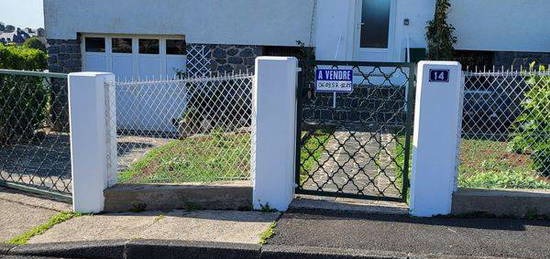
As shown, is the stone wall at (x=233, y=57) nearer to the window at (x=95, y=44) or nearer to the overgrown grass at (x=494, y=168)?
the window at (x=95, y=44)

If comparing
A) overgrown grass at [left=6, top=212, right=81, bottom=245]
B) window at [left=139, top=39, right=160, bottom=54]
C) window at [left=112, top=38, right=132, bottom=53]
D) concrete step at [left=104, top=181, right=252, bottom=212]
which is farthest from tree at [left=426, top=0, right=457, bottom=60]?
overgrown grass at [left=6, top=212, right=81, bottom=245]

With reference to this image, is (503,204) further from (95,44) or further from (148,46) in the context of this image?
(95,44)

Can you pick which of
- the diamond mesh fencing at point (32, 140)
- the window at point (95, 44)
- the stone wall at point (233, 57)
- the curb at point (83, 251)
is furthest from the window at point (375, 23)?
the curb at point (83, 251)

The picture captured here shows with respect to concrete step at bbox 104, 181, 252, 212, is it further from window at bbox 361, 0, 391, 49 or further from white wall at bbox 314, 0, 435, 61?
window at bbox 361, 0, 391, 49

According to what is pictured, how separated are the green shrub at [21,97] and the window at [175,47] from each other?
10.2 ft

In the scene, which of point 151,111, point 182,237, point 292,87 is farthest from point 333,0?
point 182,237

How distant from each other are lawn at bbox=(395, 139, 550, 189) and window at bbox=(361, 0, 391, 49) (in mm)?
4113

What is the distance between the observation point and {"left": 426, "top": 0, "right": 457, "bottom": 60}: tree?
37.7 feet

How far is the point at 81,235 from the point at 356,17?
28.9 ft

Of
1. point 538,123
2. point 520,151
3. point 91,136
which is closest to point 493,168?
point 520,151

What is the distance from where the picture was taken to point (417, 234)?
479 centimetres

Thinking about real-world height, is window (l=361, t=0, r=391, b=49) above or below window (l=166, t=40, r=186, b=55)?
above

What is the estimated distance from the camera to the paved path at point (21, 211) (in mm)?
5176

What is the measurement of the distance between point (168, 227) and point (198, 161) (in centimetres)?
265
